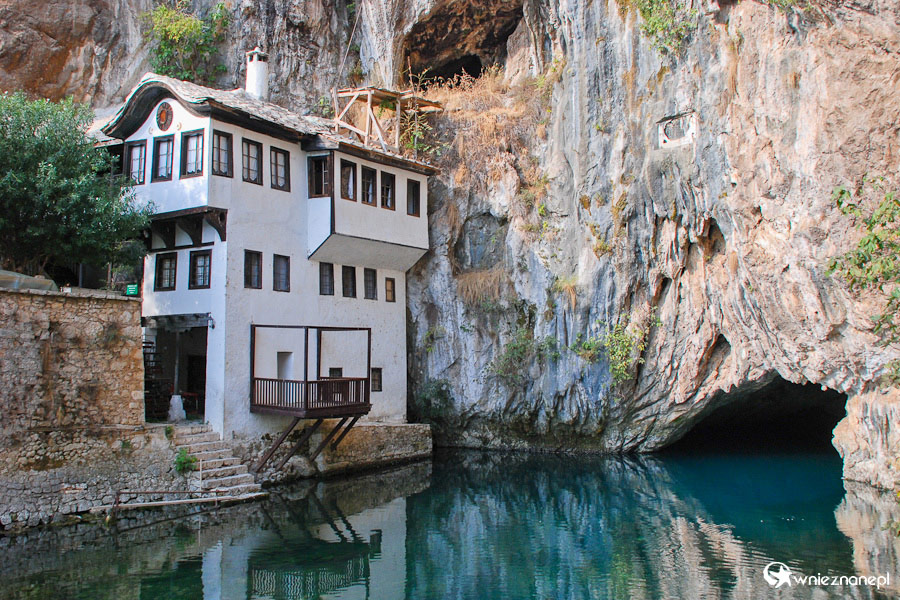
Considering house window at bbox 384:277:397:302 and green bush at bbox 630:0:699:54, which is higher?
green bush at bbox 630:0:699:54

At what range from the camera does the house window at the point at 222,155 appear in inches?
787

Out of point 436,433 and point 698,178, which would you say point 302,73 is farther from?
point 698,178

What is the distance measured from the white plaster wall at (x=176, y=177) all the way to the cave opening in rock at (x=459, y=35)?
38.5ft

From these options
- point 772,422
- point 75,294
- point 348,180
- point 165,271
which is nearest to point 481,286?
point 348,180

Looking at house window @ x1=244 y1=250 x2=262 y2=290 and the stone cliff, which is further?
house window @ x1=244 y1=250 x2=262 y2=290

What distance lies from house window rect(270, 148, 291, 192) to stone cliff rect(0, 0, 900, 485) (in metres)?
6.32

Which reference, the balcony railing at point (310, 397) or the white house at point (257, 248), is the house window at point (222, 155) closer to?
the white house at point (257, 248)

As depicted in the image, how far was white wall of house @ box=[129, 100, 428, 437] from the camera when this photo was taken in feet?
65.2

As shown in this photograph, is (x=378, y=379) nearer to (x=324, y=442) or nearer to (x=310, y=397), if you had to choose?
(x=324, y=442)

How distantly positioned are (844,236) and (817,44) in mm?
3959

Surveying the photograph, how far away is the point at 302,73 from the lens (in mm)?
29906

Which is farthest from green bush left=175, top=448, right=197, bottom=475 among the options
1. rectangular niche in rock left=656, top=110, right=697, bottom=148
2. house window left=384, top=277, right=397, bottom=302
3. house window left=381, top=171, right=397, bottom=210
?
rectangular niche in rock left=656, top=110, right=697, bottom=148

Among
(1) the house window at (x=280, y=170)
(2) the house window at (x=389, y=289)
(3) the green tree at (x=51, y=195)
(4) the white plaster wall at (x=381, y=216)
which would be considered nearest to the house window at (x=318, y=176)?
(4) the white plaster wall at (x=381, y=216)

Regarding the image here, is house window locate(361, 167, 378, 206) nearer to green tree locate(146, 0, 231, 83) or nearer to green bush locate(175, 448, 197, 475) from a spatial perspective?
green bush locate(175, 448, 197, 475)
